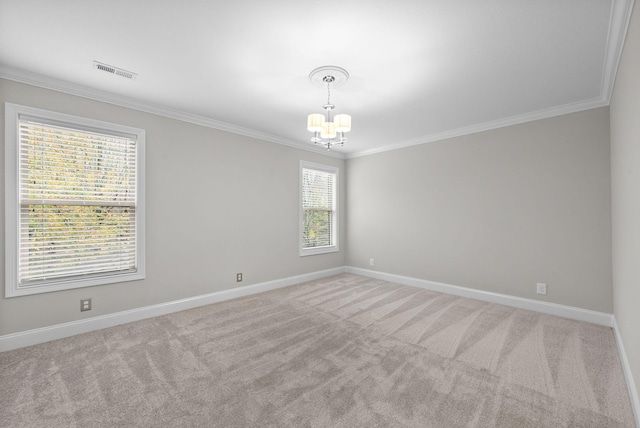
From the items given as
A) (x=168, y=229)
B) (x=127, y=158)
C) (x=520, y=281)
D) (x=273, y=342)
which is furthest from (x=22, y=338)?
(x=520, y=281)

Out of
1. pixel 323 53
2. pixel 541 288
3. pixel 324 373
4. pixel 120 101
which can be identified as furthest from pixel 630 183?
pixel 120 101

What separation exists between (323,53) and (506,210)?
10.6 feet

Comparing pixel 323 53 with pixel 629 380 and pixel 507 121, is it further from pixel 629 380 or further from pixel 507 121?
pixel 629 380

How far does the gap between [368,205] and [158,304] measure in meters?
3.84

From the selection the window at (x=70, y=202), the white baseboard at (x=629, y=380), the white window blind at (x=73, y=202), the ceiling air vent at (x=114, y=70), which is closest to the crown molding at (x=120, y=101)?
the window at (x=70, y=202)

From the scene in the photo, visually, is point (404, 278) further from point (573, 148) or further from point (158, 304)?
point (158, 304)

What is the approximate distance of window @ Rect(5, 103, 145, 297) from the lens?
104 inches

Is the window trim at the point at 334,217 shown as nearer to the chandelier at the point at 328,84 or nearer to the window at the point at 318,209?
the window at the point at 318,209

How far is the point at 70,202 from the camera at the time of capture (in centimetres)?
289

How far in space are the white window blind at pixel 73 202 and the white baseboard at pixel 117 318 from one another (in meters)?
0.47

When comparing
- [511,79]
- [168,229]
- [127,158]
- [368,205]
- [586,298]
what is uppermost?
[511,79]

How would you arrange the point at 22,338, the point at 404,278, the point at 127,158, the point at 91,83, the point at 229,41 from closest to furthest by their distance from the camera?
the point at 229,41 → the point at 22,338 → the point at 91,83 → the point at 127,158 → the point at 404,278

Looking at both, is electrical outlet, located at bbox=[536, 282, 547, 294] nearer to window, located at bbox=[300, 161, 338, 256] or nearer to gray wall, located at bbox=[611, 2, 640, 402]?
gray wall, located at bbox=[611, 2, 640, 402]

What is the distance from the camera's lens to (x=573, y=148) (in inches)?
134
